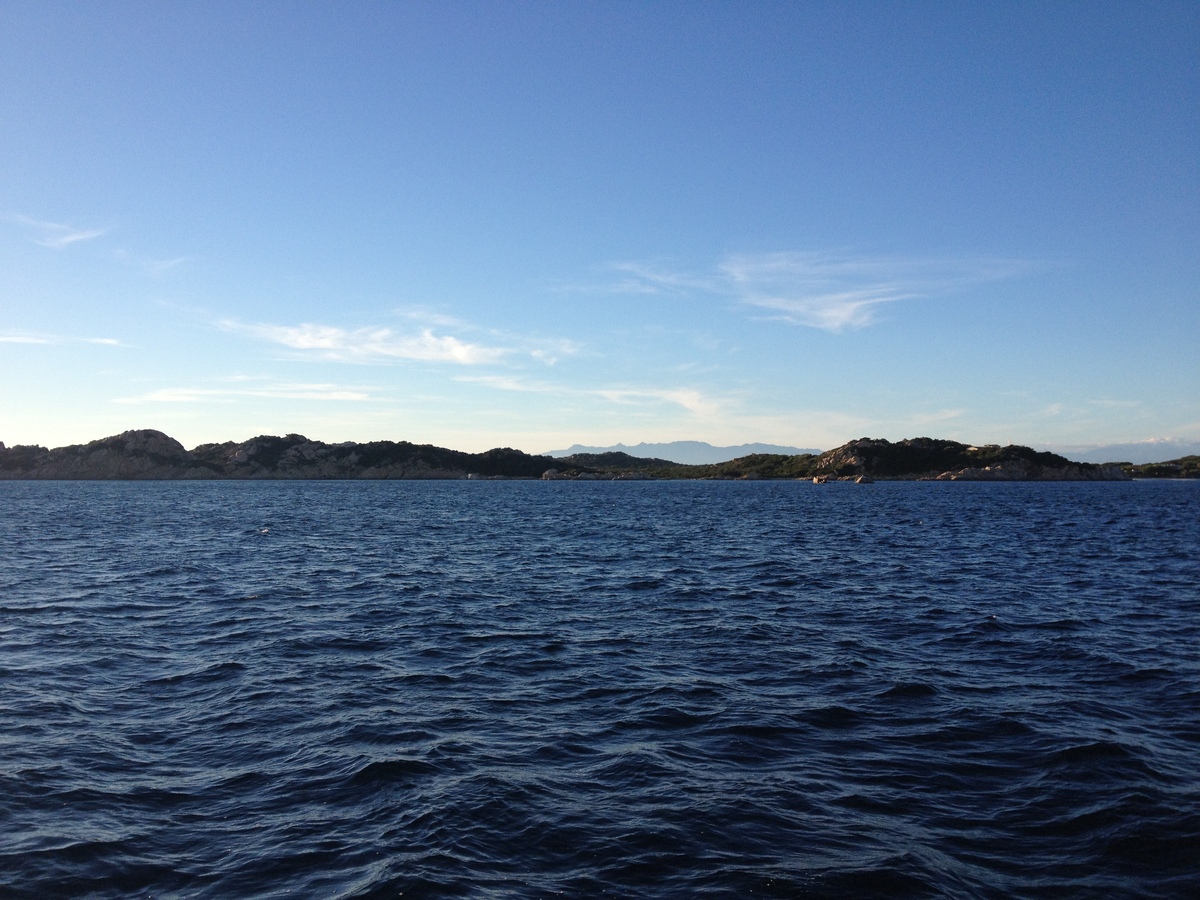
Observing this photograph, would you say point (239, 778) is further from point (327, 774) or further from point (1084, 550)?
point (1084, 550)

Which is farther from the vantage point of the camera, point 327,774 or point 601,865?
point 327,774

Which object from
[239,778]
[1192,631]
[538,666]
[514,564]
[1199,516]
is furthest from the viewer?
[1199,516]

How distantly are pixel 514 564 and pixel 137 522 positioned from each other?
5074 cm

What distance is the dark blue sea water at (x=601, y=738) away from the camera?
10695mm

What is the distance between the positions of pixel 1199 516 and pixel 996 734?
88.8 m

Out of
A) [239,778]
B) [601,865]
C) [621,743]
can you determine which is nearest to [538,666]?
[621,743]

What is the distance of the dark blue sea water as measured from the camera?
421 inches

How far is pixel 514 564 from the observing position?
4381 centimetres

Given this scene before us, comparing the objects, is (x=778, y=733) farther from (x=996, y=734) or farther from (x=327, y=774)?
(x=327, y=774)

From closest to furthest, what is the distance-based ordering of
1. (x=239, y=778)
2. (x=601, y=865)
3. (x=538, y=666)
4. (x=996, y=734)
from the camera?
(x=601, y=865) → (x=239, y=778) → (x=996, y=734) → (x=538, y=666)

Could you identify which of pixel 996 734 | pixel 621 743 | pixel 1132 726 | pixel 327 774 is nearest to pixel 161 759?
pixel 327 774

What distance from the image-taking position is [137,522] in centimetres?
7481

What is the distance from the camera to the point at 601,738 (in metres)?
15.6

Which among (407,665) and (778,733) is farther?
(407,665)
